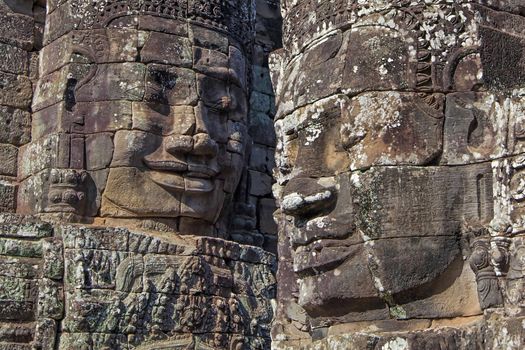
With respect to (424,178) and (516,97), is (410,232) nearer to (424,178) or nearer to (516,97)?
(424,178)

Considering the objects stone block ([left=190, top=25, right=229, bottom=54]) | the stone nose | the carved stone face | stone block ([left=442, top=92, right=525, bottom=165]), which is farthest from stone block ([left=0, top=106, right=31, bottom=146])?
stone block ([left=442, top=92, right=525, bottom=165])

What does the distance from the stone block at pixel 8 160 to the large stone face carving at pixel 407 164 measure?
6.25 meters

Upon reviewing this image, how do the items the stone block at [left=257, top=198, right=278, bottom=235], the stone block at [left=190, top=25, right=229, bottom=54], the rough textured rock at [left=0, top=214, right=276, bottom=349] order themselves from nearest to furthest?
the rough textured rock at [left=0, top=214, right=276, bottom=349]
the stone block at [left=190, top=25, right=229, bottom=54]
the stone block at [left=257, top=198, right=278, bottom=235]

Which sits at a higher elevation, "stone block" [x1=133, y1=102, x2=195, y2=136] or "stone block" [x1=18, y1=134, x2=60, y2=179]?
"stone block" [x1=133, y1=102, x2=195, y2=136]

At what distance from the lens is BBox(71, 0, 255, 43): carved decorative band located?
37.6 feet

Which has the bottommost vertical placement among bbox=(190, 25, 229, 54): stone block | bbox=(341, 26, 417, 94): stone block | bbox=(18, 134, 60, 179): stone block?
bbox=(341, 26, 417, 94): stone block

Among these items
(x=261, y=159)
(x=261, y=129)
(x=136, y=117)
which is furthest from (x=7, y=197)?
(x=261, y=129)

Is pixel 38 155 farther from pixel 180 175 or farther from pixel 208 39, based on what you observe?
pixel 208 39

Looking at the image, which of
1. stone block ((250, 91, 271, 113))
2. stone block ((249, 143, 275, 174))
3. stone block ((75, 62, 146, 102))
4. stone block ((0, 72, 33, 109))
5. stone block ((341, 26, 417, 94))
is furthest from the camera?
stone block ((250, 91, 271, 113))

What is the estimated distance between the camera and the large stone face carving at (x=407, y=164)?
5.30 m

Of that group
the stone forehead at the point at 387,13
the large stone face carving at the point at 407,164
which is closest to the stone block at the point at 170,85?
the stone forehead at the point at 387,13

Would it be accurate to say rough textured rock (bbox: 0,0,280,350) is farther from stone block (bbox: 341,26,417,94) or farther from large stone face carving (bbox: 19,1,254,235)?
stone block (bbox: 341,26,417,94)

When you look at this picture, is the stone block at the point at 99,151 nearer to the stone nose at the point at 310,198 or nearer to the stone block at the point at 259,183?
the stone block at the point at 259,183

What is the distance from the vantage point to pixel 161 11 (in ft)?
37.7
